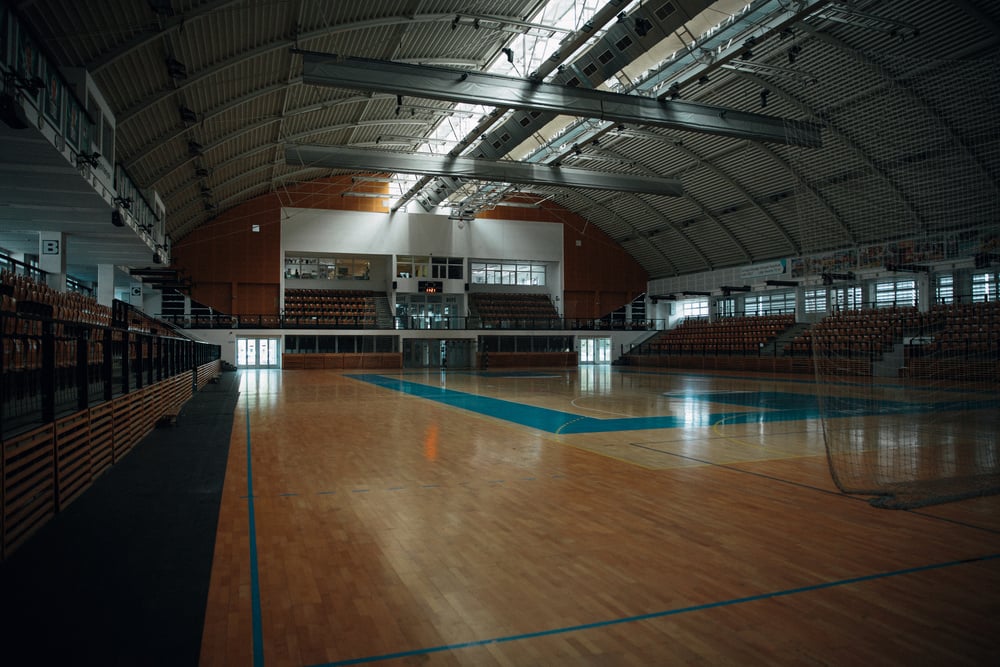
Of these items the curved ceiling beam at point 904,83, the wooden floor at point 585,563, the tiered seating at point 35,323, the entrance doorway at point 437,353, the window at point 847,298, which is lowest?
the wooden floor at point 585,563

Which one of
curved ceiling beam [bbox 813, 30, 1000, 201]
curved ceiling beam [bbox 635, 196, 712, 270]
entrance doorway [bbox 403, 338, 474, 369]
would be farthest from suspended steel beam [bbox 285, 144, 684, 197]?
entrance doorway [bbox 403, 338, 474, 369]

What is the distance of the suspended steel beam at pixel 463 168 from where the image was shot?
23.1 metres

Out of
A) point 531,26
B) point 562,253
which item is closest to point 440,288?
point 562,253

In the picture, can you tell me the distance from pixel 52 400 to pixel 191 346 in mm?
14047

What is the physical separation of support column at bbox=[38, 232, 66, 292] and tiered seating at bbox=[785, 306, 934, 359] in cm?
2490

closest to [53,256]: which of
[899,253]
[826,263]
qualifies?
[899,253]

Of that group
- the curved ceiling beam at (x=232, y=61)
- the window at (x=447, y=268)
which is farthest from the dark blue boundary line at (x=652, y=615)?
the window at (x=447, y=268)

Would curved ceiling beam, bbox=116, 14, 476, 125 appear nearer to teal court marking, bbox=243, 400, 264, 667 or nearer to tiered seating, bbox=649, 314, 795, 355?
teal court marking, bbox=243, 400, 264, 667

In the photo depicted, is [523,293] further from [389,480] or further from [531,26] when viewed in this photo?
[389,480]

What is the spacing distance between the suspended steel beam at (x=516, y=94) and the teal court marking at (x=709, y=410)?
8.37 m

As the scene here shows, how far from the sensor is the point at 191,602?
11.9 feet

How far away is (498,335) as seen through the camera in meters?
41.2

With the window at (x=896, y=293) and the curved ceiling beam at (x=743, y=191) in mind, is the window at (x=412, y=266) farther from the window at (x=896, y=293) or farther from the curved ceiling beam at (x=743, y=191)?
the window at (x=896, y=293)

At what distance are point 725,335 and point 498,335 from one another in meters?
14.0
